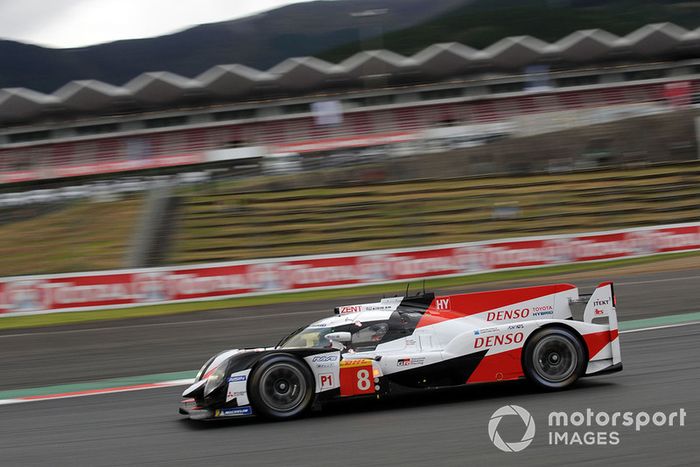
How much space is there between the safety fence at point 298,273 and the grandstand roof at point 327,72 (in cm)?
3099

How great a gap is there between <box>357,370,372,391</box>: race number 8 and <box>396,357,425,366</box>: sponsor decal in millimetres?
317

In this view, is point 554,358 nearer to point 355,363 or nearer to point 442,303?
point 442,303

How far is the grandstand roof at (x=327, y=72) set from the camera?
50.8m

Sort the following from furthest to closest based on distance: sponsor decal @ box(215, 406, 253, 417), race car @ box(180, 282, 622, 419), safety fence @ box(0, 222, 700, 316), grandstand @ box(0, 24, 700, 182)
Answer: grandstand @ box(0, 24, 700, 182)
safety fence @ box(0, 222, 700, 316)
race car @ box(180, 282, 622, 419)
sponsor decal @ box(215, 406, 253, 417)

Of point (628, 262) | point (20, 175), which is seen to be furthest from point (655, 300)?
point (20, 175)

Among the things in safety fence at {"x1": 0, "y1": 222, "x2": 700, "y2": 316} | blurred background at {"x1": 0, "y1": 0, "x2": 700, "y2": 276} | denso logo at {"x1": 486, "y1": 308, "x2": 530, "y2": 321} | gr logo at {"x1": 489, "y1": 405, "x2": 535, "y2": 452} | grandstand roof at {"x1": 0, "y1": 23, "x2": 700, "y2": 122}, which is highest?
grandstand roof at {"x1": 0, "y1": 23, "x2": 700, "y2": 122}

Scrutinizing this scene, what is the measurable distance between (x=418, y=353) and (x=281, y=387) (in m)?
Answer: 1.31

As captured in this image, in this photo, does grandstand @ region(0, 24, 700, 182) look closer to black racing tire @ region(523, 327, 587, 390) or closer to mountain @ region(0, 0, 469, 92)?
black racing tire @ region(523, 327, 587, 390)

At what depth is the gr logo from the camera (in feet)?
19.5

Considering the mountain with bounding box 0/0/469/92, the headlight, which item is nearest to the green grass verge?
the headlight

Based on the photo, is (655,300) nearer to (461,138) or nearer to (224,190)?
(224,190)

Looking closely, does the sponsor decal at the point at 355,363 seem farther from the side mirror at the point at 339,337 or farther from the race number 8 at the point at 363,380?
the side mirror at the point at 339,337

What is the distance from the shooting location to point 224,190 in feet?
94.5

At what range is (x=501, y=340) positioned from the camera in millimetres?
7695
